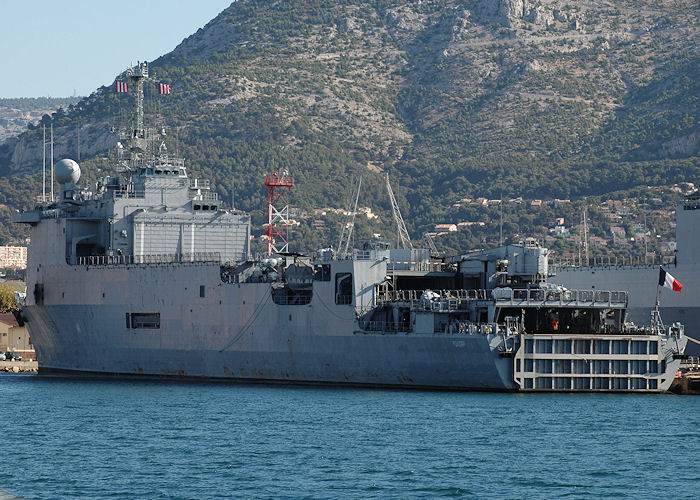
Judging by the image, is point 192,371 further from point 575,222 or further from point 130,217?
point 575,222

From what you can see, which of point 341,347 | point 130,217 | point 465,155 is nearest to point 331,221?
point 465,155

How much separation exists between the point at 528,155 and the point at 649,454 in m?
124

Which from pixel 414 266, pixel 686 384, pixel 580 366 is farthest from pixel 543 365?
pixel 414 266

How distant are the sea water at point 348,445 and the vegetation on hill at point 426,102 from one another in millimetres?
96548

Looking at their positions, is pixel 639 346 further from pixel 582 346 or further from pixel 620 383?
pixel 582 346

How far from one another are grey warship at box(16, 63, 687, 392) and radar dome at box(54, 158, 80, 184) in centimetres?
14

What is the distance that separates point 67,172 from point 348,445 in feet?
109

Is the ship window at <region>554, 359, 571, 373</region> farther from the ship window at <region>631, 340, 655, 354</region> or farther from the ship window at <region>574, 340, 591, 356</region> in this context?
the ship window at <region>631, 340, 655, 354</region>

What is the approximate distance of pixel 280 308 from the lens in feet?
194

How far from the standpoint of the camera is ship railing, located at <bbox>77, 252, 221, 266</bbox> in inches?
2549

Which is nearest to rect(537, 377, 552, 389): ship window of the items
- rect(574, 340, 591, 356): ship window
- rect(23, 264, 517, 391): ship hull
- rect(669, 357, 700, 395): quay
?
rect(23, 264, 517, 391): ship hull

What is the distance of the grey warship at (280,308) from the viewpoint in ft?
174

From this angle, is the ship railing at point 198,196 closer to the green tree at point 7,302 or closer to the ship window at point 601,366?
the ship window at point 601,366

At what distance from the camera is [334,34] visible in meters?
184
